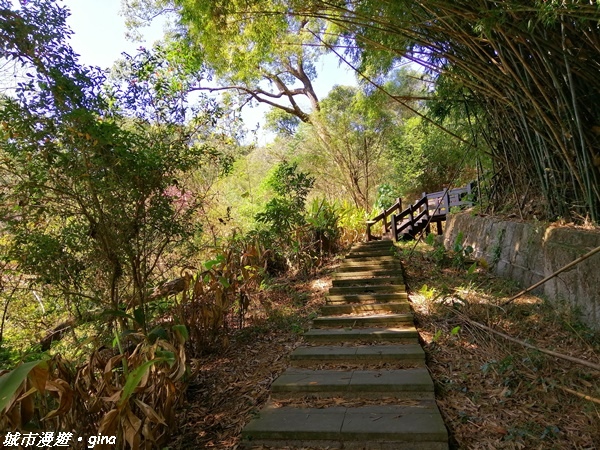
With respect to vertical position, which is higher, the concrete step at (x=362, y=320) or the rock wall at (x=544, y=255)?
the rock wall at (x=544, y=255)

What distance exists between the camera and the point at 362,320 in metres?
4.16

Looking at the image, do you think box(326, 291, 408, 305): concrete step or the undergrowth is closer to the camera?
the undergrowth

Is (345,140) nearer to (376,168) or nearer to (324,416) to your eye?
(376,168)

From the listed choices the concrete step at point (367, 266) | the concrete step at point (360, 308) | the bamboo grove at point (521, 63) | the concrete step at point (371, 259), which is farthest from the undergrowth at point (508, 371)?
the concrete step at point (371, 259)

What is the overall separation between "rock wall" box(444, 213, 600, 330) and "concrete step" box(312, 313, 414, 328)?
1.45 m

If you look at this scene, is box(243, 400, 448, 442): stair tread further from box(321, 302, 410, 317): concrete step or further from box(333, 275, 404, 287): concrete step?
box(333, 275, 404, 287): concrete step

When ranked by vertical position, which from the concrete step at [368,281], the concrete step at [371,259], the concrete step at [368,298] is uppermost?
the concrete step at [371,259]

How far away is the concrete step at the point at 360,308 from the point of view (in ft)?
14.4

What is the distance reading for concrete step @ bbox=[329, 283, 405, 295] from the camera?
16.2 feet

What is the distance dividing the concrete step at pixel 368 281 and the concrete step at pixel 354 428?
2687 mm

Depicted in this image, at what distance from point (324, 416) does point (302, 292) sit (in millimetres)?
3033

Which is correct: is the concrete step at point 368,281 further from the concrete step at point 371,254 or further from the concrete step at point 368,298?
the concrete step at point 371,254

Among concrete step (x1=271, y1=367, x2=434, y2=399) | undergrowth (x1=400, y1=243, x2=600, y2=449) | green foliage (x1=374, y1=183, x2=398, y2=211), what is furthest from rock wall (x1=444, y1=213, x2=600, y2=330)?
green foliage (x1=374, y1=183, x2=398, y2=211)

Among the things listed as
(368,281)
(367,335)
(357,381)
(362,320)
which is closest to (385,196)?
(368,281)
